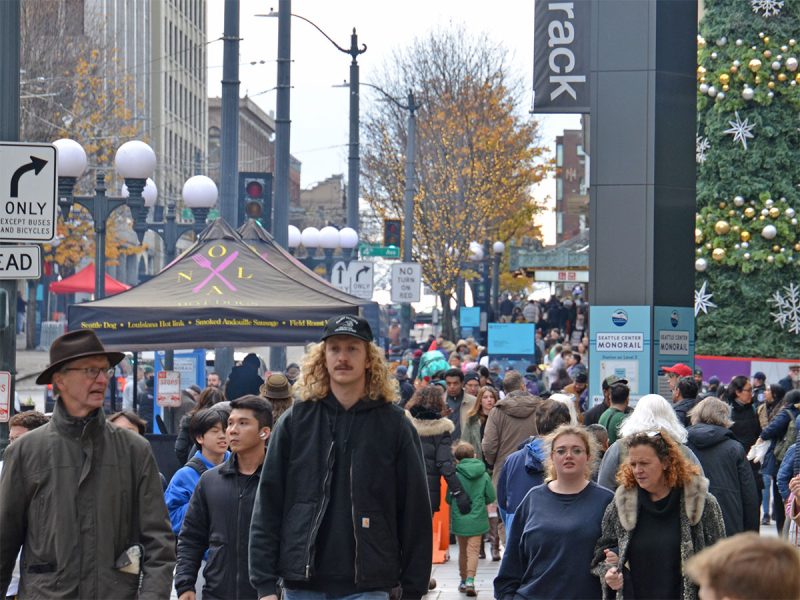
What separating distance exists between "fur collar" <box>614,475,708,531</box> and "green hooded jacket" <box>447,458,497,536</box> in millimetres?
6862

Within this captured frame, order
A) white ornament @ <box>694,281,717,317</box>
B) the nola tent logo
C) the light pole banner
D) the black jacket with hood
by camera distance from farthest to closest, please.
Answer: white ornament @ <box>694,281,717,317</box> < the light pole banner < the nola tent logo < the black jacket with hood

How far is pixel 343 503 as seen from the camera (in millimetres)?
6355

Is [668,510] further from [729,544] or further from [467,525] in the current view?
[467,525]

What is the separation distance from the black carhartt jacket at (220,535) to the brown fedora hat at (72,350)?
5.43ft

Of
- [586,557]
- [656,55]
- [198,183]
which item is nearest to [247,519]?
[586,557]

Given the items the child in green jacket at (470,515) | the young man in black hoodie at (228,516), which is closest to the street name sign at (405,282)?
the child in green jacket at (470,515)

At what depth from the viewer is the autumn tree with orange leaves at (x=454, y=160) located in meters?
58.1

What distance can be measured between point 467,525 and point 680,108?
5.83 m

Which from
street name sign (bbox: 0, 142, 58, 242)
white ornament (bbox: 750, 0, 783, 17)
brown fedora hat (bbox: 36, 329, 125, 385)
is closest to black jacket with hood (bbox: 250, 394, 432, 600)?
brown fedora hat (bbox: 36, 329, 125, 385)

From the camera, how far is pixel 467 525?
14297 millimetres

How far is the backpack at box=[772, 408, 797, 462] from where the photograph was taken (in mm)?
16266

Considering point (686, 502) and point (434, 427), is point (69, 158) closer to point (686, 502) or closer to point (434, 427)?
point (434, 427)

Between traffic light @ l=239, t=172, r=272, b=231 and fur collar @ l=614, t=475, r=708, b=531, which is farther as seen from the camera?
traffic light @ l=239, t=172, r=272, b=231

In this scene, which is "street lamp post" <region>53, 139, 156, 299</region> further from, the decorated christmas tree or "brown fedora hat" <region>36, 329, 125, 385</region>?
"brown fedora hat" <region>36, 329, 125, 385</region>
